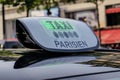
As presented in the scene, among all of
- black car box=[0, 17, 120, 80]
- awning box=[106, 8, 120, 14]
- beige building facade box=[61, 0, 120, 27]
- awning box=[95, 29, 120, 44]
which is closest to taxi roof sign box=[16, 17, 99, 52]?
black car box=[0, 17, 120, 80]

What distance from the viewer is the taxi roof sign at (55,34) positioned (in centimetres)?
229

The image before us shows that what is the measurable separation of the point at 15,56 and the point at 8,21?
143 ft

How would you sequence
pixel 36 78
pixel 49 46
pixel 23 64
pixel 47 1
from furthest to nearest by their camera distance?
pixel 47 1, pixel 49 46, pixel 23 64, pixel 36 78

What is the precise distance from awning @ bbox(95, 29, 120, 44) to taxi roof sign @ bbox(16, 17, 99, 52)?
99.6ft

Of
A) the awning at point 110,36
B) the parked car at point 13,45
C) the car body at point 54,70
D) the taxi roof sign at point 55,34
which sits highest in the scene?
the taxi roof sign at point 55,34

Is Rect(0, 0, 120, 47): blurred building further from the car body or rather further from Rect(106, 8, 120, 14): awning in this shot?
the car body

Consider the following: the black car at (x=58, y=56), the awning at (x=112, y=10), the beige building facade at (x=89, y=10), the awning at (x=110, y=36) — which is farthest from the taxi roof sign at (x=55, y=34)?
the beige building facade at (x=89, y=10)

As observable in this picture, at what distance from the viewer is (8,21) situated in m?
45.7

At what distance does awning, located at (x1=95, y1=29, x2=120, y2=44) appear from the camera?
33.2 meters

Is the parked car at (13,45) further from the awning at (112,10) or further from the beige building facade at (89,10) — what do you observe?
the beige building facade at (89,10)

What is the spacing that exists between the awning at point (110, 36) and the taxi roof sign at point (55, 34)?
30344mm

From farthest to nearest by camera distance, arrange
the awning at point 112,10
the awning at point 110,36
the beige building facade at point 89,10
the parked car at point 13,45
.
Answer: the beige building facade at point 89,10 → the awning at point 112,10 → the awning at point 110,36 → the parked car at point 13,45

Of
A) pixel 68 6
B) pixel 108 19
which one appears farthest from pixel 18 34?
pixel 68 6

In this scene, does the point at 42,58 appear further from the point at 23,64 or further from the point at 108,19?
the point at 108,19
